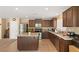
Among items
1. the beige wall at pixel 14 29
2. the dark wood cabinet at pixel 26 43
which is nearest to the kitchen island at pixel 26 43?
the dark wood cabinet at pixel 26 43

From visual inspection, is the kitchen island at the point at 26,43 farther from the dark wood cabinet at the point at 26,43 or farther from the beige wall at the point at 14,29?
the beige wall at the point at 14,29

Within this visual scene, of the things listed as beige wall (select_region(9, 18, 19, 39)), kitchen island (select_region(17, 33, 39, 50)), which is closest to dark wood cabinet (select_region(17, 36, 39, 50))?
kitchen island (select_region(17, 33, 39, 50))

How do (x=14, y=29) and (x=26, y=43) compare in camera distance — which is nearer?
(x=26, y=43)

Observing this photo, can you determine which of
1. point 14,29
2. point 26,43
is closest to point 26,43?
point 26,43

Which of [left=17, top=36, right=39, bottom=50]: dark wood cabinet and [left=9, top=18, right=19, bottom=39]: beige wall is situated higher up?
[left=9, top=18, right=19, bottom=39]: beige wall

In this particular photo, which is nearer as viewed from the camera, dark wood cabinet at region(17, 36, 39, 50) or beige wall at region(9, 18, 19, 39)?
dark wood cabinet at region(17, 36, 39, 50)

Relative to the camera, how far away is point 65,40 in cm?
400

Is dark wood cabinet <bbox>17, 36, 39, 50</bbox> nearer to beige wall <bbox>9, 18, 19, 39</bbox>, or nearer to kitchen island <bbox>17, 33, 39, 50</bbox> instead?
kitchen island <bbox>17, 33, 39, 50</bbox>

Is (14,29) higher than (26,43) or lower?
higher

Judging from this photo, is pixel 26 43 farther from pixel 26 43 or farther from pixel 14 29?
pixel 14 29
